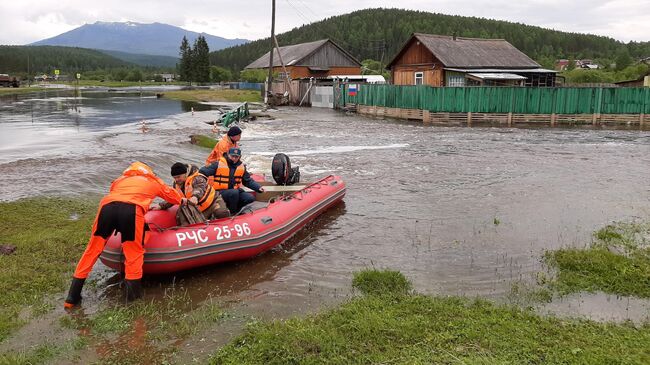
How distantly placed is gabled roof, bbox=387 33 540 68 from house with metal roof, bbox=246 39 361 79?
16260 mm

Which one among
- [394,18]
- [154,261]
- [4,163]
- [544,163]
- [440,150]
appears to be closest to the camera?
[154,261]

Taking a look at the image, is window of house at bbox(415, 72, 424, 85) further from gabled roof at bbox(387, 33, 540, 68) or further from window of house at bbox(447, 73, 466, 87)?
window of house at bbox(447, 73, 466, 87)

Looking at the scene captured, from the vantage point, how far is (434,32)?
94688mm

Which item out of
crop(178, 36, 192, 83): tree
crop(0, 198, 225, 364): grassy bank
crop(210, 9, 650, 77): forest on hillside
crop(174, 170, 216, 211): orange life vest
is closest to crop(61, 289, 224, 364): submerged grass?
crop(0, 198, 225, 364): grassy bank

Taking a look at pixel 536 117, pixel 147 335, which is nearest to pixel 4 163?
pixel 147 335

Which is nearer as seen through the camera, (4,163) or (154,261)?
(154,261)

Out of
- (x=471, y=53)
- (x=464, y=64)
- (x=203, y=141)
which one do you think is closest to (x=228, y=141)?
(x=203, y=141)

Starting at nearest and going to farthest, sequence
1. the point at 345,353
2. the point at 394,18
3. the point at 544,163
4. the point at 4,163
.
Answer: the point at 345,353 < the point at 4,163 < the point at 544,163 < the point at 394,18

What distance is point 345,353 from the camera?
491cm

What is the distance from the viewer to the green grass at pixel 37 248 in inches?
242

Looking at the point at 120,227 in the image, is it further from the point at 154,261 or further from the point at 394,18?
the point at 394,18

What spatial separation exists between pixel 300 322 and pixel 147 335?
1630 millimetres

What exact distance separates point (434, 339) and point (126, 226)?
3.78 m

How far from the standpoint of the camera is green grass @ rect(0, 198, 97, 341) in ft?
20.1
